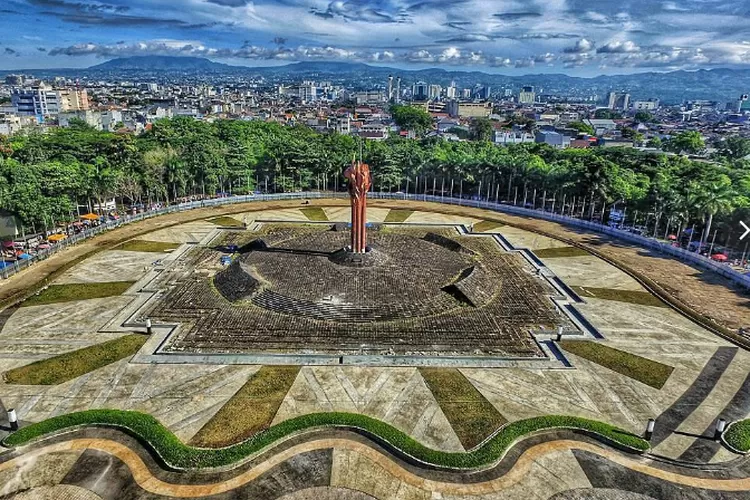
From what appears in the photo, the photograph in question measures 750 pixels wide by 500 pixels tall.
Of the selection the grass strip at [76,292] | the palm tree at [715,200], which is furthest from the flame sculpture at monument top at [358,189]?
the palm tree at [715,200]

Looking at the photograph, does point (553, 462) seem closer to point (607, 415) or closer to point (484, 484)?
point (484, 484)

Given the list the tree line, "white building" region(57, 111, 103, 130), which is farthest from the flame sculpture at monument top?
"white building" region(57, 111, 103, 130)

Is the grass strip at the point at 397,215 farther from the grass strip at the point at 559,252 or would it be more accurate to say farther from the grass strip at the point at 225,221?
the grass strip at the point at 225,221

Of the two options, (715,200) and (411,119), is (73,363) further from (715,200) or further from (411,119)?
(411,119)

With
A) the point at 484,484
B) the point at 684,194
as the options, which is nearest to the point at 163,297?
the point at 484,484

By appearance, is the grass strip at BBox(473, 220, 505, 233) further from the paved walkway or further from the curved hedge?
the paved walkway

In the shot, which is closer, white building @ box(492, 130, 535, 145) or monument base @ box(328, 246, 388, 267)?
monument base @ box(328, 246, 388, 267)

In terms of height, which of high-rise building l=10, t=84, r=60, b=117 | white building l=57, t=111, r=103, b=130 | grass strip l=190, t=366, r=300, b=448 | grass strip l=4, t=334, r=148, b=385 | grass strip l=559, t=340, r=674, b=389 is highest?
high-rise building l=10, t=84, r=60, b=117
